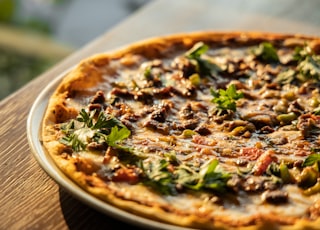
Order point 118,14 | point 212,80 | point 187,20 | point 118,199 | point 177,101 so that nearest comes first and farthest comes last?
→ point 118,199
point 177,101
point 212,80
point 187,20
point 118,14

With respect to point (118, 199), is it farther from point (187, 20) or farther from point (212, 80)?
point (187, 20)

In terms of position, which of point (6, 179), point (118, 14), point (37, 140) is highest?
point (37, 140)

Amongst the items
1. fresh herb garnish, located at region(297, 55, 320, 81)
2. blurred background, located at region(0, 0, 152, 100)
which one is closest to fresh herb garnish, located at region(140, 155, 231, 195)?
fresh herb garnish, located at region(297, 55, 320, 81)

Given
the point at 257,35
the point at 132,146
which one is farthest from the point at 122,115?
the point at 257,35

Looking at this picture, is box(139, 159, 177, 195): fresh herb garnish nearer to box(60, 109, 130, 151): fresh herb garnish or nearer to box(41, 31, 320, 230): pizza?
box(41, 31, 320, 230): pizza

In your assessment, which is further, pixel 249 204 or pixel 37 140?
pixel 37 140

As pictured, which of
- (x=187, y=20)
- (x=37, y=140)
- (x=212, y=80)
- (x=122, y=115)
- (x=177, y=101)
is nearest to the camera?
(x=37, y=140)
